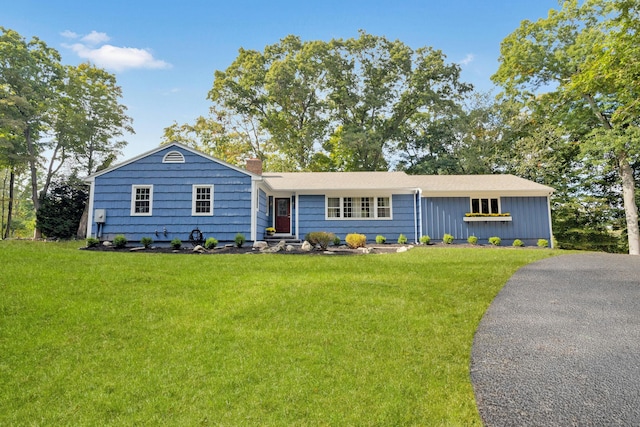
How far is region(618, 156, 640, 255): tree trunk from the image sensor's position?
61.4 feet

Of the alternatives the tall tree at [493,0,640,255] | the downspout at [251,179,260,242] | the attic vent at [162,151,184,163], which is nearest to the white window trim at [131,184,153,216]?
the attic vent at [162,151,184,163]

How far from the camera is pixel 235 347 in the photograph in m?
4.34

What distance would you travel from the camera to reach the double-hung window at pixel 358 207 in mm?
16812

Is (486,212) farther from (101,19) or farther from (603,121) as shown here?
(101,19)

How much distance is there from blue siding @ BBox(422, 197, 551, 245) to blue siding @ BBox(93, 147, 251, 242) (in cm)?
814

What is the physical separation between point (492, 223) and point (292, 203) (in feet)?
29.1

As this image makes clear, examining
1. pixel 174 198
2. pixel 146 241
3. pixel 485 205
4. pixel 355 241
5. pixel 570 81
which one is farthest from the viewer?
pixel 570 81

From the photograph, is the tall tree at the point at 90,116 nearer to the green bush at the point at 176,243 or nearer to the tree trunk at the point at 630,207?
the green bush at the point at 176,243

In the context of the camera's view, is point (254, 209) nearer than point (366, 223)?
Yes

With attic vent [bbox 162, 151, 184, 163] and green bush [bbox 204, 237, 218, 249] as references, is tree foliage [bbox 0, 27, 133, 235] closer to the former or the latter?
attic vent [bbox 162, 151, 184, 163]

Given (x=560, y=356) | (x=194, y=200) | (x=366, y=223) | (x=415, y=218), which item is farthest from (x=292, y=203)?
(x=560, y=356)

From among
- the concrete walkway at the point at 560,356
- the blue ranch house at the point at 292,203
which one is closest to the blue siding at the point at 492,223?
the blue ranch house at the point at 292,203

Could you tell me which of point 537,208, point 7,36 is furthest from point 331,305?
point 7,36

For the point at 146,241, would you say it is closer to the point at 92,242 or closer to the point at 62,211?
the point at 92,242
